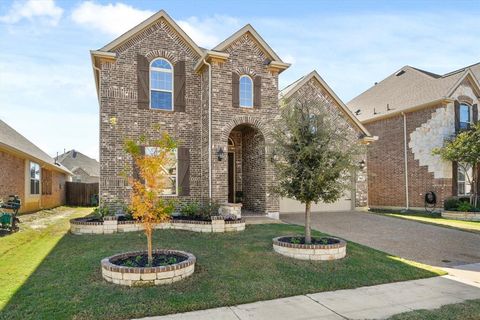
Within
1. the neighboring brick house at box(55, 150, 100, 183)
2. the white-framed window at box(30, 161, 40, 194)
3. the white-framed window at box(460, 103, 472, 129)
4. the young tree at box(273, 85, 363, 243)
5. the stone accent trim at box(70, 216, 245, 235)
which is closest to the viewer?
the young tree at box(273, 85, 363, 243)

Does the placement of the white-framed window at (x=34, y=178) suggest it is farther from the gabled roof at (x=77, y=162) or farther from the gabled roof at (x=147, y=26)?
the gabled roof at (x=77, y=162)

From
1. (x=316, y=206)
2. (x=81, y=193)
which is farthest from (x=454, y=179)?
(x=81, y=193)

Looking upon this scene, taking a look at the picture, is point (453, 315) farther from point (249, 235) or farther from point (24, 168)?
point (24, 168)

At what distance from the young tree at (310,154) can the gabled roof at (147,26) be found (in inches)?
267

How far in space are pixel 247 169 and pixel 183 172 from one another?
2.99m

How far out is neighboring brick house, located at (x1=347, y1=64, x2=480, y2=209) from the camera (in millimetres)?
17781

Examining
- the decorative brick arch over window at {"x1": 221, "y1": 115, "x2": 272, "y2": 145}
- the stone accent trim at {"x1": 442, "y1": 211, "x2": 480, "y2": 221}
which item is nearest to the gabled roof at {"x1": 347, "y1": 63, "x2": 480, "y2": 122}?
the stone accent trim at {"x1": 442, "y1": 211, "x2": 480, "y2": 221}

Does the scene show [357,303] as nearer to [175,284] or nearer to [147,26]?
[175,284]

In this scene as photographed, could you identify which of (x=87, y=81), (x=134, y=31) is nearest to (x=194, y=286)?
(x=134, y=31)

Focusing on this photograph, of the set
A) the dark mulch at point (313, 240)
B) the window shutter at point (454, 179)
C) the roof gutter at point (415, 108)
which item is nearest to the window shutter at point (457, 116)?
the roof gutter at point (415, 108)

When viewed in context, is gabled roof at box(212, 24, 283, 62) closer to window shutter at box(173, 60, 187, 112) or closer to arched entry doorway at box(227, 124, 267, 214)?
window shutter at box(173, 60, 187, 112)

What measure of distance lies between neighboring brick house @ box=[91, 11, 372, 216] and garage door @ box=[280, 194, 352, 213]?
6.81 ft

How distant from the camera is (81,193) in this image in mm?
24797

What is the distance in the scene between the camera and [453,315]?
4.71 metres
